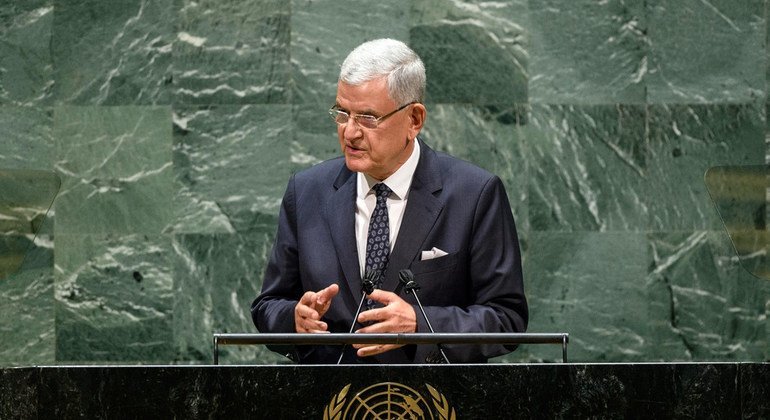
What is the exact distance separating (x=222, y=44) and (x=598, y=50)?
6.14 ft

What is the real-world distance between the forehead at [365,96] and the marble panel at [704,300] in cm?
278

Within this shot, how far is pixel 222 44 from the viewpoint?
6.14 metres

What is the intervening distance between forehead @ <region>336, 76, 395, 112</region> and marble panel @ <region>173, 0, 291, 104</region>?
95.3 inches

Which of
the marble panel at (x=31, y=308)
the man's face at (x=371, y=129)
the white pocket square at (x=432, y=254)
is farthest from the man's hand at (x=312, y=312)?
the marble panel at (x=31, y=308)

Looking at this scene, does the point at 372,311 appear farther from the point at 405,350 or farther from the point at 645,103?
the point at 645,103

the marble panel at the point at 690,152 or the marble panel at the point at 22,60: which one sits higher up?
the marble panel at the point at 22,60

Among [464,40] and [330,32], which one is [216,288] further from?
[464,40]

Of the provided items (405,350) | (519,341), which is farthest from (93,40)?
(519,341)

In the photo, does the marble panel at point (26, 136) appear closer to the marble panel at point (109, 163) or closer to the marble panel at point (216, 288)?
the marble panel at point (109, 163)

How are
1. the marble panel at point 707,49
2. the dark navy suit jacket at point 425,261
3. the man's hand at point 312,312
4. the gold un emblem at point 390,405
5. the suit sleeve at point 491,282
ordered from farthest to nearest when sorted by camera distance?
the marble panel at point 707,49 → the dark navy suit jacket at point 425,261 → the suit sleeve at point 491,282 → the man's hand at point 312,312 → the gold un emblem at point 390,405

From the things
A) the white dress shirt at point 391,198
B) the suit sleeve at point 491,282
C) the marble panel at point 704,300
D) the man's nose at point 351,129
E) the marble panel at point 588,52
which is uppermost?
the man's nose at point 351,129

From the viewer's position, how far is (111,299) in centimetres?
618

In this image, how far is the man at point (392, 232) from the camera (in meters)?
3.76

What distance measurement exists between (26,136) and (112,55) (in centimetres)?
59
